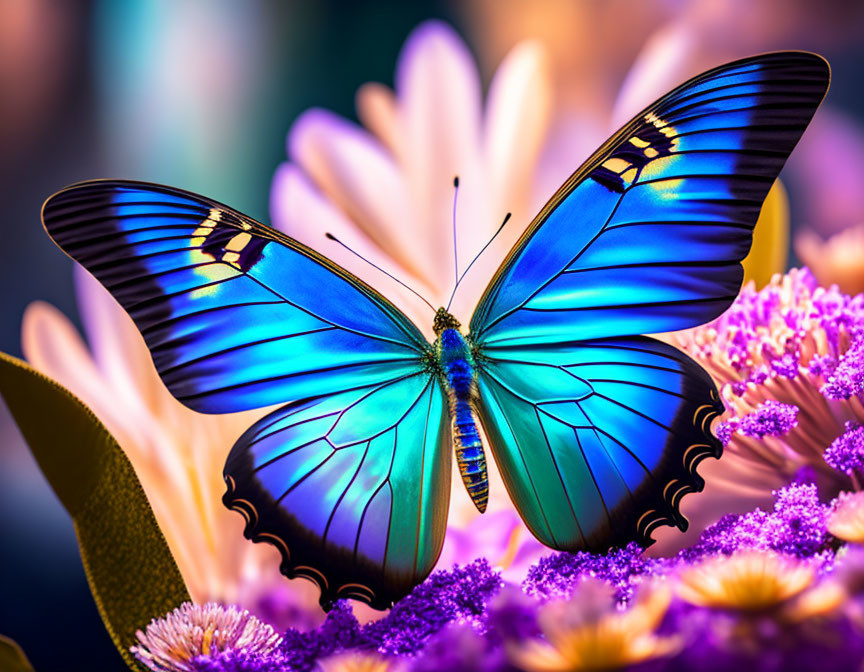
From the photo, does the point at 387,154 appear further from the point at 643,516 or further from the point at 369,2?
the point at 643,516

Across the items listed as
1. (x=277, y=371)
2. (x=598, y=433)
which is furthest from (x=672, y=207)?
(x=277, y=371)

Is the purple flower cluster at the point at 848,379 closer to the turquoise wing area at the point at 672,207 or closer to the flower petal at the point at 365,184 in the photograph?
the turquoise wing area at the point at 672,207

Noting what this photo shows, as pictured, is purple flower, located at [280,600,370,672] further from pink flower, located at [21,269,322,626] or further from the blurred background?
the blurred background

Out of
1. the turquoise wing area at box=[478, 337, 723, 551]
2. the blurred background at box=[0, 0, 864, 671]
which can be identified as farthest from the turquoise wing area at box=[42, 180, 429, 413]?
the blurred background at box=[0, 0, 864, 671]

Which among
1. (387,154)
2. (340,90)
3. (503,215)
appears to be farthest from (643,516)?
(340,90)

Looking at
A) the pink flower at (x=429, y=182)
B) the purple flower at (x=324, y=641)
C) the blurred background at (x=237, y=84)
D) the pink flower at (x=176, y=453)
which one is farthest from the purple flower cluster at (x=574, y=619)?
the blurred background at (x=237, y=84)

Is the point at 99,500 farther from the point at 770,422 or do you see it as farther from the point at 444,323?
the point at 770,422

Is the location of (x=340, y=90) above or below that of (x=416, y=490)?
above
